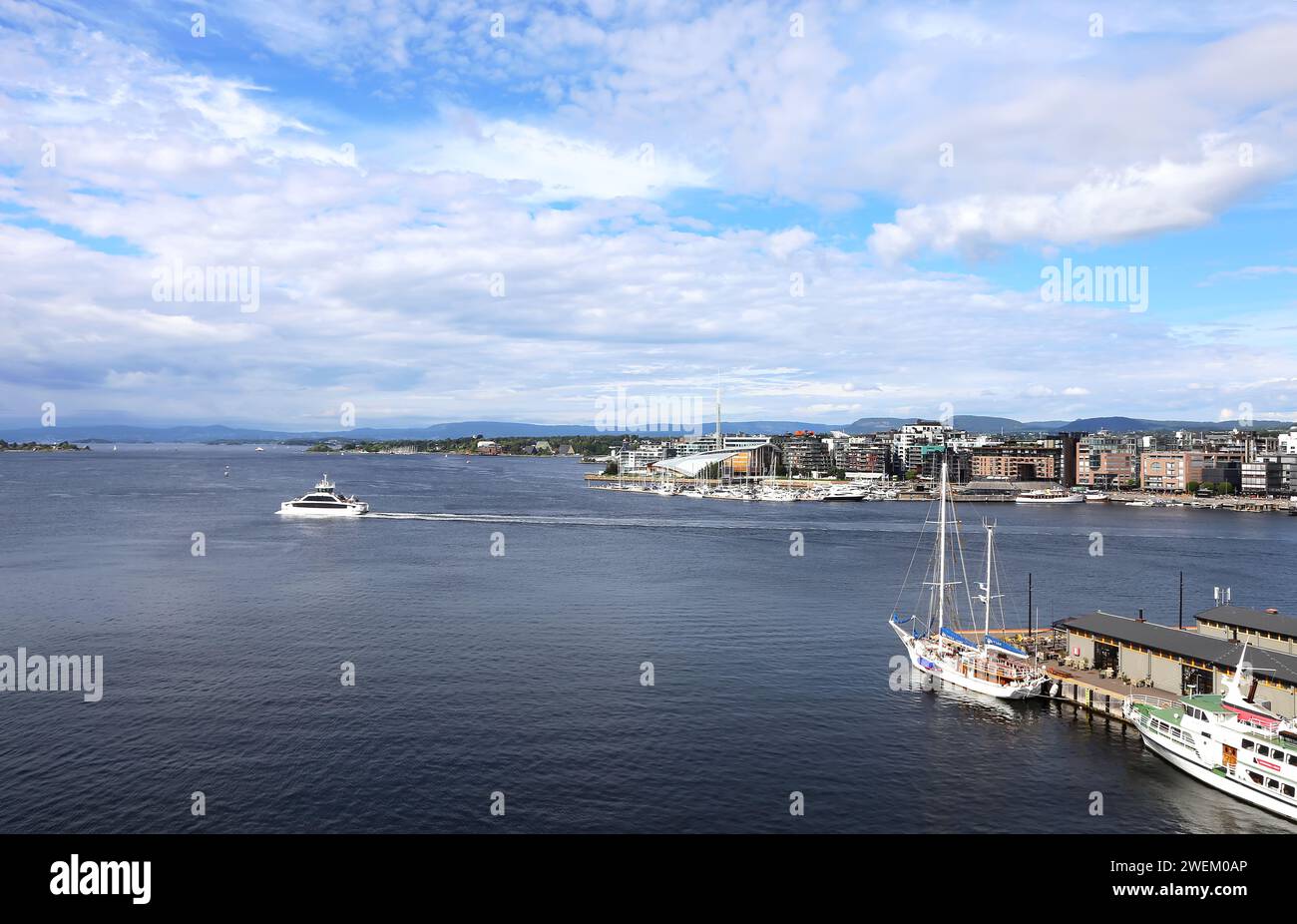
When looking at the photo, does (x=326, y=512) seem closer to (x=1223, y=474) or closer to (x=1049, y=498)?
(x=1049, y=498)

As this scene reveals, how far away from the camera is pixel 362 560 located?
3891cm

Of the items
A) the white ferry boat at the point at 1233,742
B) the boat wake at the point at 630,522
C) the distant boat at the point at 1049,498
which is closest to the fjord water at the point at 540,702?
the white ferry boat at the point at 1233,742

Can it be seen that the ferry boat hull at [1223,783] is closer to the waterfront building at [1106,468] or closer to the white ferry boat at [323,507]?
the white ferry boat at [323,507]

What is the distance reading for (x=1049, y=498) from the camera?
90250 millimetres

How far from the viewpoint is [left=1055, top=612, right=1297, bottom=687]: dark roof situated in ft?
54.4

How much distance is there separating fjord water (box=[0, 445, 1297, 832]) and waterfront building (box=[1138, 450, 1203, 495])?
55.4 meters

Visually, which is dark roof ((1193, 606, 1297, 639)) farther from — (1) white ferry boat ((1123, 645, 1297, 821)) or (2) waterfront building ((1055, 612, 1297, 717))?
(1) white ferry boat ((1123, 645, 1297, 821))

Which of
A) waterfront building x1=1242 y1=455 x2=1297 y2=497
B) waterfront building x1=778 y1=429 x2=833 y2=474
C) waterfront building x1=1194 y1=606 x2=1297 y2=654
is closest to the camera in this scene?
waterfront building x1=1194 y1=606 x2=1297 y2=654

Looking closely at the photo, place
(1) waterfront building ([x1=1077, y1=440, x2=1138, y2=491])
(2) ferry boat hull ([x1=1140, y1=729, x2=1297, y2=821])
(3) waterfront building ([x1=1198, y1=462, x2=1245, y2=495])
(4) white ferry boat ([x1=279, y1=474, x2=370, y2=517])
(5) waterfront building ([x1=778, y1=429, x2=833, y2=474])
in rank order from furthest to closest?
(5) waterfront building ([x1=778, y1=429, x2=833, y2=474]) < (1) waterfront building ([x1=1077, y1=440, x2=1138, y2=491]) < (3) waterfront building ([x1=1198, y1=462, x2=1245, y2=495]) < (4) white ferry boat ([x1=279, y1=474, x2=370, y2=517]) < (2) ferry boat hull ([x1=1140, y1=729, x2=1297, y2=821])

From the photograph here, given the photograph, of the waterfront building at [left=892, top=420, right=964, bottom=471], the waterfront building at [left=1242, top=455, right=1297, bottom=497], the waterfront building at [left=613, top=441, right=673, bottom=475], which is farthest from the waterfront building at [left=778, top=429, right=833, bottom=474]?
the waterfront building at [left=1242, top=455, right=1297, bottom=497]
